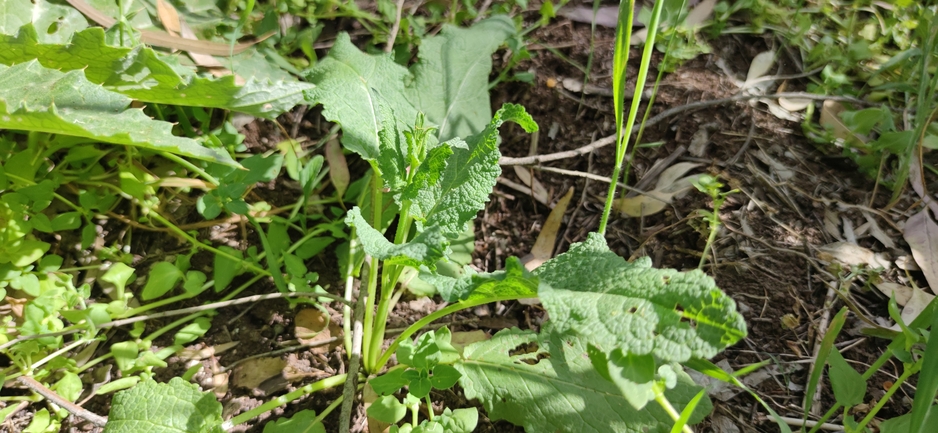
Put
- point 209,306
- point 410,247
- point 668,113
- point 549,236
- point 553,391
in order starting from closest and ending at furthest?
point 410,247
point 553,391
point 209,306
point 549,236
point 668,113

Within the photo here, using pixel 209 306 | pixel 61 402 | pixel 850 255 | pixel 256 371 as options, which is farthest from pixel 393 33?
pixel 850 255

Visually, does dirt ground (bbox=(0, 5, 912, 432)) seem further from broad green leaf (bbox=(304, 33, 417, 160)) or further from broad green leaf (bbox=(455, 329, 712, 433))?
broad green leaf (bbox=(304, 33, 417, 160))

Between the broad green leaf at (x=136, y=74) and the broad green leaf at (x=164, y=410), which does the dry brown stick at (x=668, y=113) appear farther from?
the broad green leaf at (x=164, y=410)

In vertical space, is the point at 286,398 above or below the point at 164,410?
below

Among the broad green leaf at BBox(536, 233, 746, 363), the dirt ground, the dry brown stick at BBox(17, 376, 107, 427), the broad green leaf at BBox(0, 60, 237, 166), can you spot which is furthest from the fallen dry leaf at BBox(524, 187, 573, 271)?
the dry brown stick at BBox(17, 376, 107, 427)

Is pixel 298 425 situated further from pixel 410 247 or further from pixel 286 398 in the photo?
pixel 410 247

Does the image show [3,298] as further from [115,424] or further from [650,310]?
[650,310]

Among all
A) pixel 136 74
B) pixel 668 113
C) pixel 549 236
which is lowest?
pixel 549 236
